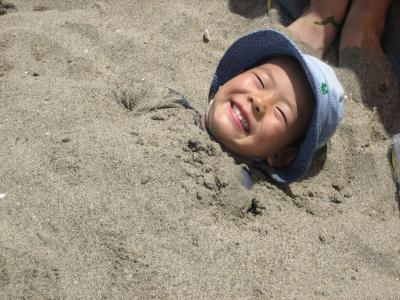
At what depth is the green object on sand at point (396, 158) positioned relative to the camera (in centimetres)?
214

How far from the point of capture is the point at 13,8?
278cm

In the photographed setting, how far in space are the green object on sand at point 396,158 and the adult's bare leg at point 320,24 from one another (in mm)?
713

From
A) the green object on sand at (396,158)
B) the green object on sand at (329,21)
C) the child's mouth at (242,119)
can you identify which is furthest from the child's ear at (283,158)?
the green object on sand at (329,21)

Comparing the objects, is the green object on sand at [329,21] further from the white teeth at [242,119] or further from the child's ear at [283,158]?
the white teeth at [242,119]

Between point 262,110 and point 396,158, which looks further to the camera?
point 396,158

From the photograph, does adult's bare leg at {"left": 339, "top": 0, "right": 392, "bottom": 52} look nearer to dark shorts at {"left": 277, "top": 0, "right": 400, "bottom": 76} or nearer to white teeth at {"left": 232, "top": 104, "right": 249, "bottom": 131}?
dark shorts at {"left": 277, "top": 0, "right": 400, "bottom": 76}

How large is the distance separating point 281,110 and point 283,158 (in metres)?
0.29

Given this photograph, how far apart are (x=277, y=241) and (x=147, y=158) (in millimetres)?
536

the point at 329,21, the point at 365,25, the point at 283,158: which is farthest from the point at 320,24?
the point at 283,158

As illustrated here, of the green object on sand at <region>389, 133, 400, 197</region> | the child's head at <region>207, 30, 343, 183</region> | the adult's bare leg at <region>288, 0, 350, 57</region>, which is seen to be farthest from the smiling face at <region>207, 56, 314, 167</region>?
the adult's bare leg at <region>288, 0, 350, 57</region>

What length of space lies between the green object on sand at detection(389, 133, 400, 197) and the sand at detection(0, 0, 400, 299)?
0.10 feet

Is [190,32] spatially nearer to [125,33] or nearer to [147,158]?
[125,33]

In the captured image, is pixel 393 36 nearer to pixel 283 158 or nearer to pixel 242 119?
pixel 283 158

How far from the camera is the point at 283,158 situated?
2.26 m
